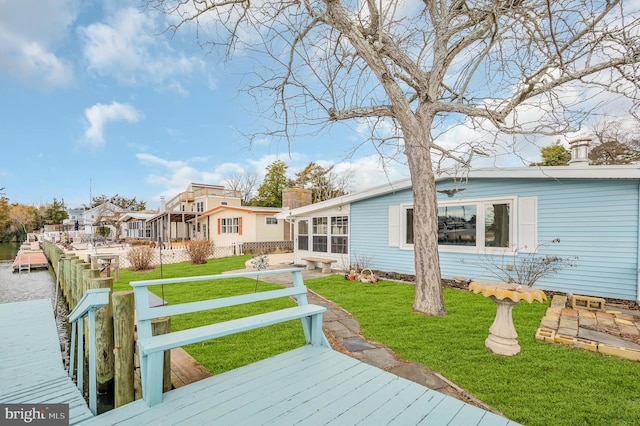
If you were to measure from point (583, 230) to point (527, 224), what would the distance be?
3.26 feet

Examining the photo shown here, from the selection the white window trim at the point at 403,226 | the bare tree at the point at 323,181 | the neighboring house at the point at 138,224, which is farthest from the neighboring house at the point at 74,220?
the white window trim at the point at 403,226

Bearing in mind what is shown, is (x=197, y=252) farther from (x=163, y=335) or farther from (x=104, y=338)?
(x=163, y=335)

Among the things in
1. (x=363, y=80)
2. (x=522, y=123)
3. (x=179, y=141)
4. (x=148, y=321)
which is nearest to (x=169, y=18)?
(x=363, y=80)

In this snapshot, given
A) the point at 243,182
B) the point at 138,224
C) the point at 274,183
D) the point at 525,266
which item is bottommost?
the point at 138,224

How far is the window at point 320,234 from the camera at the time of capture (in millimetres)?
11711

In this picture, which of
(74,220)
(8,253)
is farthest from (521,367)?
(74,220)

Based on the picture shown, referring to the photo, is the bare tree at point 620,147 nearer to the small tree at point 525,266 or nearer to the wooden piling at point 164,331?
the small tree at point 525,266

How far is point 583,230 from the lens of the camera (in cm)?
→ 644

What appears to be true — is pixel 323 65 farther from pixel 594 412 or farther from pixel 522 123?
pixel 594 412

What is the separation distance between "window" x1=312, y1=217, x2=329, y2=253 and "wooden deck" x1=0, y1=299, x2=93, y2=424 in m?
8.03

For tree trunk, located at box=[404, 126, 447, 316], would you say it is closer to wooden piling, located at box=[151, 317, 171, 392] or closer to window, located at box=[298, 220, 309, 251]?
wooden piling, located at box=[151, 317, 171, 392]

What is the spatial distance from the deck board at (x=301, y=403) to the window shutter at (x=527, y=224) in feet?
21.0

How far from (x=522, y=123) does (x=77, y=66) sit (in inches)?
663

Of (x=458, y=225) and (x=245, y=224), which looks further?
(x=245, y=224)
